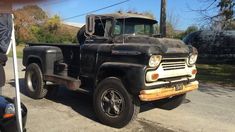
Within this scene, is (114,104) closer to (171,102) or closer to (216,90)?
(171,102)

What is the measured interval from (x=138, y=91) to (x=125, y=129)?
0.76 m

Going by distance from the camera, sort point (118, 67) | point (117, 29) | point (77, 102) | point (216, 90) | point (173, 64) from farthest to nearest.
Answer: point (216, 90), point (77, 102), point (117, 29), point (173, 64), point (118, 67)

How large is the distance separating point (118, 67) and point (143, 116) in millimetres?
1372

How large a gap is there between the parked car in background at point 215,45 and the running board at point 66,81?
1371 centimetres

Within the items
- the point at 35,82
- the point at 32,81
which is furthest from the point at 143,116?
the point at 32,81

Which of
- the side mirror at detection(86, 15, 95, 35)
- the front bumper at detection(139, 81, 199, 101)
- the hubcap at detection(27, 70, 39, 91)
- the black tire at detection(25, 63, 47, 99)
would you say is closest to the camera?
the front bumper at detection(139, 81, 199, 101)

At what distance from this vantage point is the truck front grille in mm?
6219

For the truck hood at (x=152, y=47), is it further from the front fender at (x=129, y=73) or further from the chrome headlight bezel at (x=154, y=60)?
the front fender at (x=129, y=73)

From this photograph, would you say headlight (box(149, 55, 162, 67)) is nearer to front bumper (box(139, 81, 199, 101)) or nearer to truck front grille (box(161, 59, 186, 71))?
truck front grille (box(161, 59, 186, 71))

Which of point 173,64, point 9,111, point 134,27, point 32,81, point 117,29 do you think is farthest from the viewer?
point 32,81

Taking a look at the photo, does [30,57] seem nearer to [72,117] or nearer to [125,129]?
[72,117]

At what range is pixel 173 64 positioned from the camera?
648cm

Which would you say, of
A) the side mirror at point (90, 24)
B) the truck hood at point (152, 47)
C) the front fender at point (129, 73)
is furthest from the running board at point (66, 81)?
the truck hood at point (152, 47)

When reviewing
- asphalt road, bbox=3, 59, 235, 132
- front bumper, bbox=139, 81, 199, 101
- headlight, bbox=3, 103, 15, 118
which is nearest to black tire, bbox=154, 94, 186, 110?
asphalt road, bbox=3, 59, 235, 132
